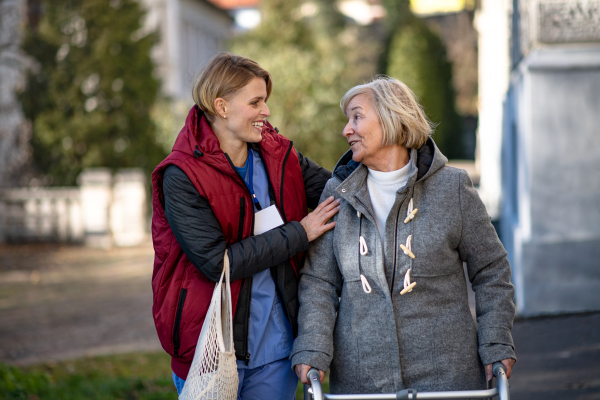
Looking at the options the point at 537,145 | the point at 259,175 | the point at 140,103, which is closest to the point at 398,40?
the point at 140,103

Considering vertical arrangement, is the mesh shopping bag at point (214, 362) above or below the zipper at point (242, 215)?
below

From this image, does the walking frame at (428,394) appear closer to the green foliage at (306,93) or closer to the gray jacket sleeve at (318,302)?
the gray jacket sleeve at (318,302)

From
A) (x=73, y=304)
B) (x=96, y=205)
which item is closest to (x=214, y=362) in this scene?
(x=73, y=304)

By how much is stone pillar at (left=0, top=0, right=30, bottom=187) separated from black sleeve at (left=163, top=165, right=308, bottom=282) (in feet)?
A: 54.3

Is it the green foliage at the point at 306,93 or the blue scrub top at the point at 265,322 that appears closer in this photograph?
the blue scrub top at the point at 265,322

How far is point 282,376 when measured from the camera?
9.07 feet

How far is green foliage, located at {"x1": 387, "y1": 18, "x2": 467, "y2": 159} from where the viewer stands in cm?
2486

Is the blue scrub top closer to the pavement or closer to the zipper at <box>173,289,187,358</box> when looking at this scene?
the zipper at <box>173,289,187,358</box>

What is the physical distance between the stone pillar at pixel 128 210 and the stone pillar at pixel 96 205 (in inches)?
7.2

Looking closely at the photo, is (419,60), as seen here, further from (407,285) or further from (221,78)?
(407,285)

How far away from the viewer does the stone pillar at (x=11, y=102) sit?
17.8m

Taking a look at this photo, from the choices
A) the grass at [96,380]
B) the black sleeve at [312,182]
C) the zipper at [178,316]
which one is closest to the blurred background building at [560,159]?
the grass at [96,380]

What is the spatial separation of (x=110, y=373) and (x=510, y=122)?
5.98 m

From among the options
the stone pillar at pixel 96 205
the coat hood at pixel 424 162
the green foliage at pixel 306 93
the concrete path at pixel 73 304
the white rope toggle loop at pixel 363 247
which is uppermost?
the green foliage at pixel 306 93
